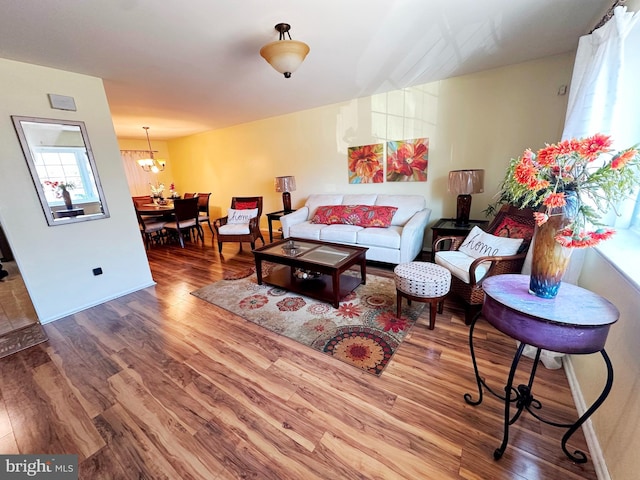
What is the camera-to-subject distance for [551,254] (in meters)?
1.07

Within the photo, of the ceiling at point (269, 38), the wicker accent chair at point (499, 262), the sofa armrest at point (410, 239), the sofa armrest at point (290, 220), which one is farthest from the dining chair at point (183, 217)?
the wicker accent chair at point (499, 262)

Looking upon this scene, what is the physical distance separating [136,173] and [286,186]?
15.9ft

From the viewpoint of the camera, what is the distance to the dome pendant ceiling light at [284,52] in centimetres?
177

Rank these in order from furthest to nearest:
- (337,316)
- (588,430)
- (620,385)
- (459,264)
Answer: (337,316) < (459,264) < (588,430) < (620,385)

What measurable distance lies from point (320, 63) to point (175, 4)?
141cm

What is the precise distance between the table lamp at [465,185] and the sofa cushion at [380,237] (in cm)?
77

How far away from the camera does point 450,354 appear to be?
1.80 meters

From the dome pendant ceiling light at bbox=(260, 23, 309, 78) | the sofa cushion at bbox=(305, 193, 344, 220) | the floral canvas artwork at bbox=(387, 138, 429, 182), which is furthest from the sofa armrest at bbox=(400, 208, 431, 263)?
the dome pendant ceiling light at bbox=(260, 23, 309, 78)

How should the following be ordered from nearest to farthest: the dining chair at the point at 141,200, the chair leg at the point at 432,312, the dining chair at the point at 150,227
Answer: the chair leg at the point at 432,312 → the dining chair at the point at 150,227 → the dining chair at the point at 141,200

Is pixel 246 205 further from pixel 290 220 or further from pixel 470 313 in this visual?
pixel 470 313

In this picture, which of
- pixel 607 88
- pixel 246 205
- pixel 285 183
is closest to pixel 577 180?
pixel 607 88

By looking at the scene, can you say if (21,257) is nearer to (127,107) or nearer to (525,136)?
(127,107)

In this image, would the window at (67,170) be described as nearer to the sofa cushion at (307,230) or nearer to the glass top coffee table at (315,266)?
the glass top coffee table at (315,266)

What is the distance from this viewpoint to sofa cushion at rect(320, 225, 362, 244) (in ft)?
11.3
